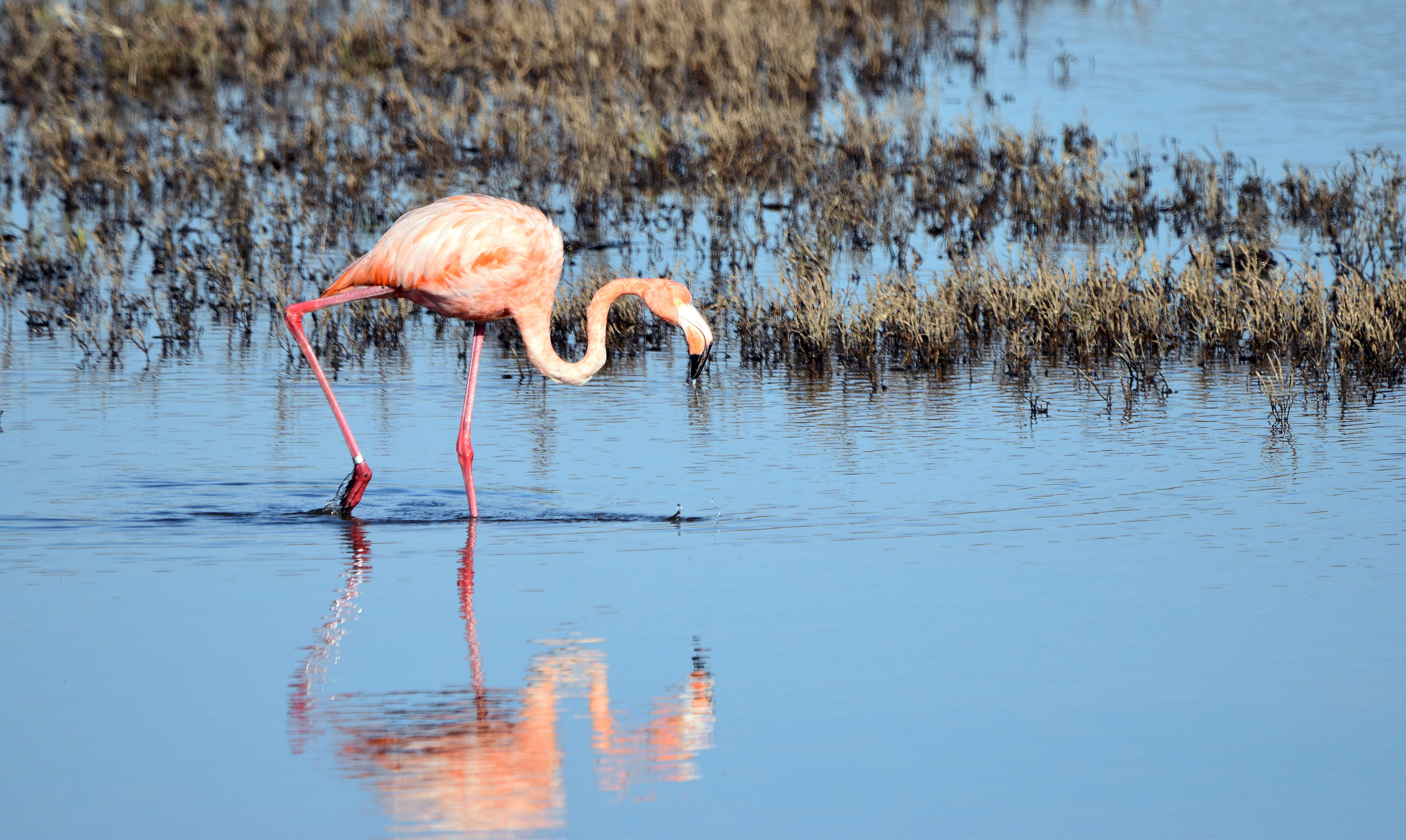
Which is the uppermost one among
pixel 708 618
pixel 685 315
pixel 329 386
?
pixel 685 315

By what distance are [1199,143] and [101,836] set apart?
14.6 m

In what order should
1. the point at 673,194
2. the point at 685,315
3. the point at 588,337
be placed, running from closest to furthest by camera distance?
the point at 685,315 → the point at 588,337 → the point at 673,194

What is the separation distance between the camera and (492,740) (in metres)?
5.17

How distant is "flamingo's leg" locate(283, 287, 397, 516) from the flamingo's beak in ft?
4.52

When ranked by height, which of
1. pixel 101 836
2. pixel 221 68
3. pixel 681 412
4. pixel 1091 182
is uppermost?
pixel 221 68

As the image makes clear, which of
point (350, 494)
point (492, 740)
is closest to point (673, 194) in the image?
point (350, 494)

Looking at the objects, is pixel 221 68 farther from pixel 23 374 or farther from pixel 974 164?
pixel 23 374

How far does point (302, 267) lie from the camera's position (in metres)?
13.2

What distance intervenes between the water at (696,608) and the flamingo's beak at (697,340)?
0.51 metres

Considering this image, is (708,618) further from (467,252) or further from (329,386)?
(329,386)

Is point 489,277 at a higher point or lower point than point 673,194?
lower

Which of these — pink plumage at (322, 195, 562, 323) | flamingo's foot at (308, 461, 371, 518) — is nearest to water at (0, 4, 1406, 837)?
flamingo's foot at (308, 461, 371, 518)

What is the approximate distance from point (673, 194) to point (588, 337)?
7.16 metres

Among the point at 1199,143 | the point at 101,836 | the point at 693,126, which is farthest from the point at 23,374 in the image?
the point at 1199,143
